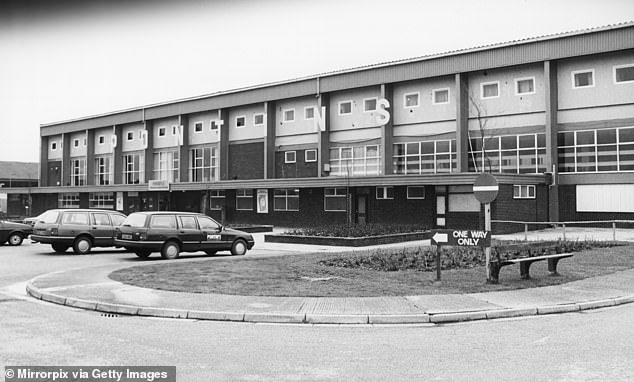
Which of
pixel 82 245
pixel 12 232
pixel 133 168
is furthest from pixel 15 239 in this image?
pixel 133 168

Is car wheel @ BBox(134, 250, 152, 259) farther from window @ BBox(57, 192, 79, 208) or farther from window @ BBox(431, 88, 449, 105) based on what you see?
window @ BBox(57, 192, 79, 208)

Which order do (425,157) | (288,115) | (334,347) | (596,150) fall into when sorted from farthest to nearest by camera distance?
(288,115) < (425,157) < (596,150) < (334,347)

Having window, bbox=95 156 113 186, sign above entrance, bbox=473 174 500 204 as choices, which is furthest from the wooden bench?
window, bbox=95 156 113 186

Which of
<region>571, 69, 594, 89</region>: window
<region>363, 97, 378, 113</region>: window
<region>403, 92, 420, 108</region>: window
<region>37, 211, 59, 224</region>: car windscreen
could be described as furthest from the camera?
<region>363, 97, 378, 113</region>: window

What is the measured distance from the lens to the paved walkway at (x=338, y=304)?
383 inches

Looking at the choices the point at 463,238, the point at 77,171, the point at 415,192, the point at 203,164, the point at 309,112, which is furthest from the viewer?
the point at 77,171

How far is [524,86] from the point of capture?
36281 mm

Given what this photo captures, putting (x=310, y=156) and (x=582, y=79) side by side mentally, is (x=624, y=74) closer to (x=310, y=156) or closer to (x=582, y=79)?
(x=582, y=79)

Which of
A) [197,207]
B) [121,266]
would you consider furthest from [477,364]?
[197,207]

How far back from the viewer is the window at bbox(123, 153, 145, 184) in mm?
59344

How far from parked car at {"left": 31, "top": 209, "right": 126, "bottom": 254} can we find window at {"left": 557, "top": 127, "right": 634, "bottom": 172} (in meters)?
24.8

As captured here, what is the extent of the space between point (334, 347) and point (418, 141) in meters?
33.8

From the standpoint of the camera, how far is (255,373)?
20.5 feet

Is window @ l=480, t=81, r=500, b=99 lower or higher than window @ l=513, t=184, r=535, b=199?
higher
